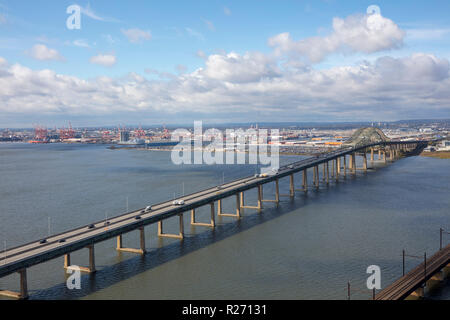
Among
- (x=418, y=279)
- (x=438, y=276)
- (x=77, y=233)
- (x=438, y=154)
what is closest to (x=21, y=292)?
(x=77, y=233)

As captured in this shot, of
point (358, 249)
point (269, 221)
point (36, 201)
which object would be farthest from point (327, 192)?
point (36, 201)

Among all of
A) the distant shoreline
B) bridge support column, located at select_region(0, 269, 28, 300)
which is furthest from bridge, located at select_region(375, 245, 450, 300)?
the distant shoreline

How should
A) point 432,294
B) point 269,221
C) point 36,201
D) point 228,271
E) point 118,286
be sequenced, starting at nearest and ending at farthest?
point 432,294 < point 118,286 < point 228,271 < point 269,221 < point 36,201

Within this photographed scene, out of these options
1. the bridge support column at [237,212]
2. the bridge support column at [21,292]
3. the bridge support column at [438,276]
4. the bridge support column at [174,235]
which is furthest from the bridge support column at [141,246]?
the bridge support column at [438,276]

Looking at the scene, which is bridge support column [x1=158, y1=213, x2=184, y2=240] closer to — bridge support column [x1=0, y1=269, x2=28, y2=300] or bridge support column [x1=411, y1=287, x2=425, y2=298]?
bridge support column [x1=0, y1=269, x2=28, y2=300]

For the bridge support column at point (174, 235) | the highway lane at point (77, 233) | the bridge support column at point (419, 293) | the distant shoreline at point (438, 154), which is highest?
the distant shoreline at point (438, 154)

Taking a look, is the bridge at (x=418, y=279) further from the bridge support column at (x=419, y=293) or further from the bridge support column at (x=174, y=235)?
the bridge support column at (x=174, y=235)

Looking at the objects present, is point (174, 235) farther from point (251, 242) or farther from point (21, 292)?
point (21, 292)

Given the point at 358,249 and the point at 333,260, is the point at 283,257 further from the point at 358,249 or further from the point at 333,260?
the point at 358,249
